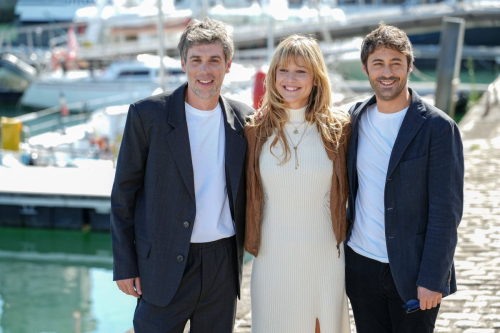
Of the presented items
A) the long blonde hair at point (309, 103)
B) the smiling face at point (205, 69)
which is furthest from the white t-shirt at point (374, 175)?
the smiling face at point (205, 69)

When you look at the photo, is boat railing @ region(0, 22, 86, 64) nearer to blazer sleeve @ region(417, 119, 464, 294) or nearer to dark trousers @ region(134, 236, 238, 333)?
dark trousers @ region(134, 236, 238, 333)

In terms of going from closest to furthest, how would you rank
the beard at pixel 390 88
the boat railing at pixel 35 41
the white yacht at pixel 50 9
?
the beard at pixel 390 88
the boat railing at pixel 35 41
the white yacht at pixel 50 9

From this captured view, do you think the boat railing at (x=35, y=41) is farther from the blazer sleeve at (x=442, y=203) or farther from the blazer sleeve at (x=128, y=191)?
the blazer sleeve at (x=442, y=203)

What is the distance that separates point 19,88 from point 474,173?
20.6 metres

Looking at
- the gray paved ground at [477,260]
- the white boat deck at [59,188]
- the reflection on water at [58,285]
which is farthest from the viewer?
the white boat deck at [59,188]

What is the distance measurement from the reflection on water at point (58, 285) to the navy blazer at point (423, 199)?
460cm

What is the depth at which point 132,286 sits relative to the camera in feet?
9.39

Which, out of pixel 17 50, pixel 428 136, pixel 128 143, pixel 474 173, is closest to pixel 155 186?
pixel 128 143

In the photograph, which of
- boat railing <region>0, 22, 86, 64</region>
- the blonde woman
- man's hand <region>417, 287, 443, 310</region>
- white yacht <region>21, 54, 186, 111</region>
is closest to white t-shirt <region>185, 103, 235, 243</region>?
the blonde woman

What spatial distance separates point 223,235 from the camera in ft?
9.45

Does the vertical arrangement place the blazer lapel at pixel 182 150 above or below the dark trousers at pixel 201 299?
above

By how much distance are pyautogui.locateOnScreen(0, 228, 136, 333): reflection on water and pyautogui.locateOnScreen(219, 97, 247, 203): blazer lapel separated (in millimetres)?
4356

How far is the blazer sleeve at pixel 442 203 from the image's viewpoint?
2.63m

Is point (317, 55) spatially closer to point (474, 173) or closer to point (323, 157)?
point (323, 157)
